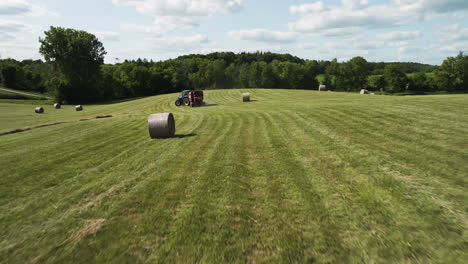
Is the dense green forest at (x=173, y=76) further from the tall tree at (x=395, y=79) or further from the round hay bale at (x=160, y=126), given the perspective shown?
the round hay bale at (x=160, y=126)

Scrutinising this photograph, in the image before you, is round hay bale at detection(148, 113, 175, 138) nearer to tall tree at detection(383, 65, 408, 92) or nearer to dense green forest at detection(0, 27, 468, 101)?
dense green forest at detection(0, 27, 468, 101)

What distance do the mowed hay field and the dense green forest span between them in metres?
67.3

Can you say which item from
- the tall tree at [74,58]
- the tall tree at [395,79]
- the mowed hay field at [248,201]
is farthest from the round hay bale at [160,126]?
the tall tree at [395,79]

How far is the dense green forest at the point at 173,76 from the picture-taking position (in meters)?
65.7

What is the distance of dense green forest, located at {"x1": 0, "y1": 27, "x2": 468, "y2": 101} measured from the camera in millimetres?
65688

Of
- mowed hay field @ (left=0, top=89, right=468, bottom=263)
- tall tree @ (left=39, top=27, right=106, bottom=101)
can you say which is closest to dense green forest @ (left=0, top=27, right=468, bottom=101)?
tall tree @ (left=39, top=27, right=106, bottom=101)

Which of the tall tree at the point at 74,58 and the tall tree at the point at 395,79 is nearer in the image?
the tall tree at the point at 74,58

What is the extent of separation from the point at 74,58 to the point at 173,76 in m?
35.0

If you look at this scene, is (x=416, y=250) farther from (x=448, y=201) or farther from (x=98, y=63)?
(x=98, y=63)

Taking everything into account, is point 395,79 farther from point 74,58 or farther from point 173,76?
point 74,58

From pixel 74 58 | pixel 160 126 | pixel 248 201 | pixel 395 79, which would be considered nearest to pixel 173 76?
pixel 74 58

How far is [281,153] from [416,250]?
5941mm

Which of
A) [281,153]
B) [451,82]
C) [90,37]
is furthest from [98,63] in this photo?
[451,82]

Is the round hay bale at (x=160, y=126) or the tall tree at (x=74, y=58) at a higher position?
the tall tree at (x=74, y=58)
